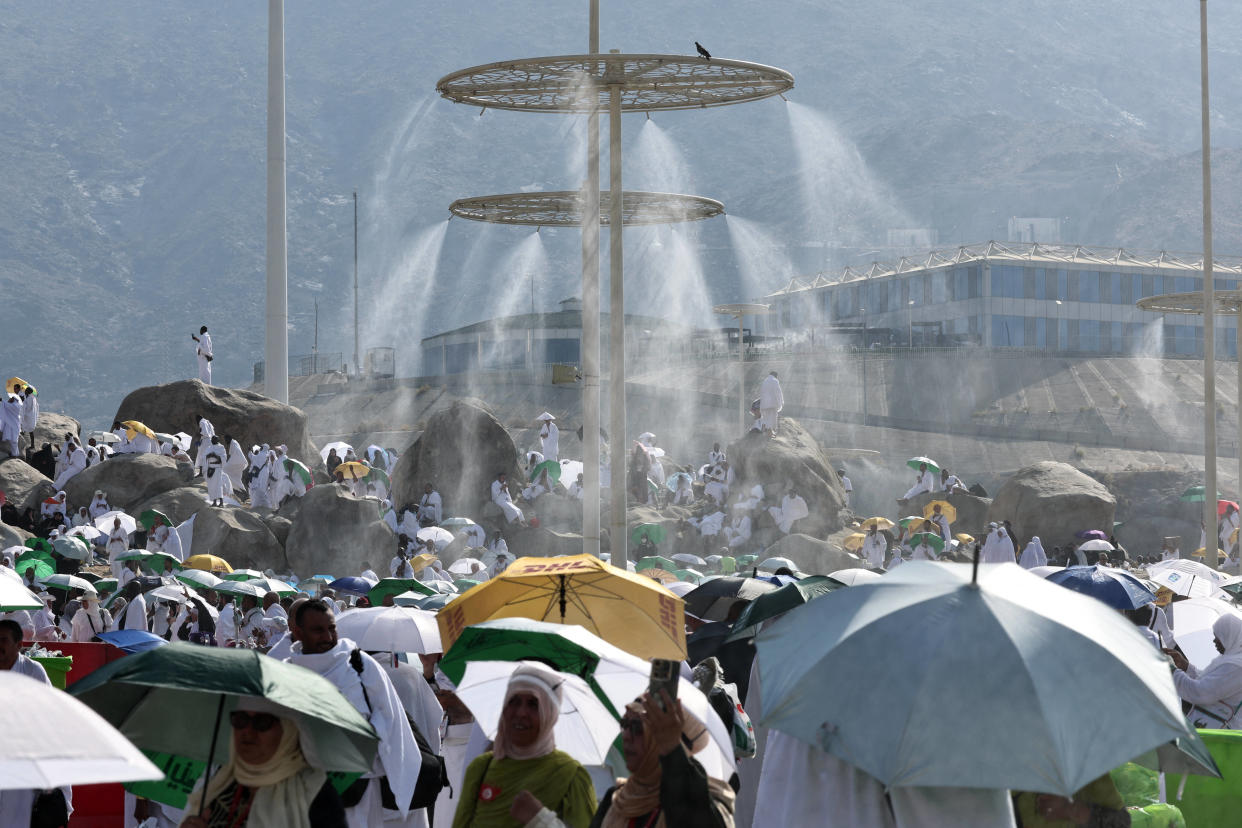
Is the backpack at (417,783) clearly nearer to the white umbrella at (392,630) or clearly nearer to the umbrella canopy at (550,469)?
the white umbrella at (392,630)

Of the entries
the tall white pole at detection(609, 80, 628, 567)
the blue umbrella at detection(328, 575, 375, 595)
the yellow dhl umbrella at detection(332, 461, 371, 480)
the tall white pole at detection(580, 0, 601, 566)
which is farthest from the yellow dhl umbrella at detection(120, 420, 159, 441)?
the tall white pole at detection(609, 80, 628, 567)

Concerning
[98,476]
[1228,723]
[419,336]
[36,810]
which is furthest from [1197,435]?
[419,336]

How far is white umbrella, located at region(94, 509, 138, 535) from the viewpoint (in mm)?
25062

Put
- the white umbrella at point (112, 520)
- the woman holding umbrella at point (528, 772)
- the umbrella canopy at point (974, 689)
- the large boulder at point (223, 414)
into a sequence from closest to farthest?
1. the umbrella canopy at point (974, 689)
2. the woman holding umbrella at point (528, 772)
3. the white umbrella at point (112, 520)
4. the large boulder at point (223, 414)

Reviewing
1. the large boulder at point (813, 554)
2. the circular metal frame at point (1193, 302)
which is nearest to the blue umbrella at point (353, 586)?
the large boulder at point (813, 554)

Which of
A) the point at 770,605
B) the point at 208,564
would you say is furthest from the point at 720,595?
the point at 208,564

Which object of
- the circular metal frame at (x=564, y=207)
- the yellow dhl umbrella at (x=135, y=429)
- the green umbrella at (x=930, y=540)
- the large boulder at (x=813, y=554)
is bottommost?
the large boulder at (x=813, y=554)

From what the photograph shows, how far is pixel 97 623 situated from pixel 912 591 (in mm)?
13971

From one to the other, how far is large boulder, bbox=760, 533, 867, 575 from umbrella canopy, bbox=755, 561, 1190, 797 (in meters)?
21.6

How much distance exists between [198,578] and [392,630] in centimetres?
1216

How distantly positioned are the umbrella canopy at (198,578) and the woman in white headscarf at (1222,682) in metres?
13.0

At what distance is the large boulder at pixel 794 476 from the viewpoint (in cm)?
3020

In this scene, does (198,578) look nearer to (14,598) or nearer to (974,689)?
(14,598)

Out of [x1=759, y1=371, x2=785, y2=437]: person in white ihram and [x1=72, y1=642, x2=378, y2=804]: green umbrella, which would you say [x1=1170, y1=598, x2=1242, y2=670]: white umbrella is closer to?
[x1=72, y1=642, x2=378, y2=804]: green umbrella
